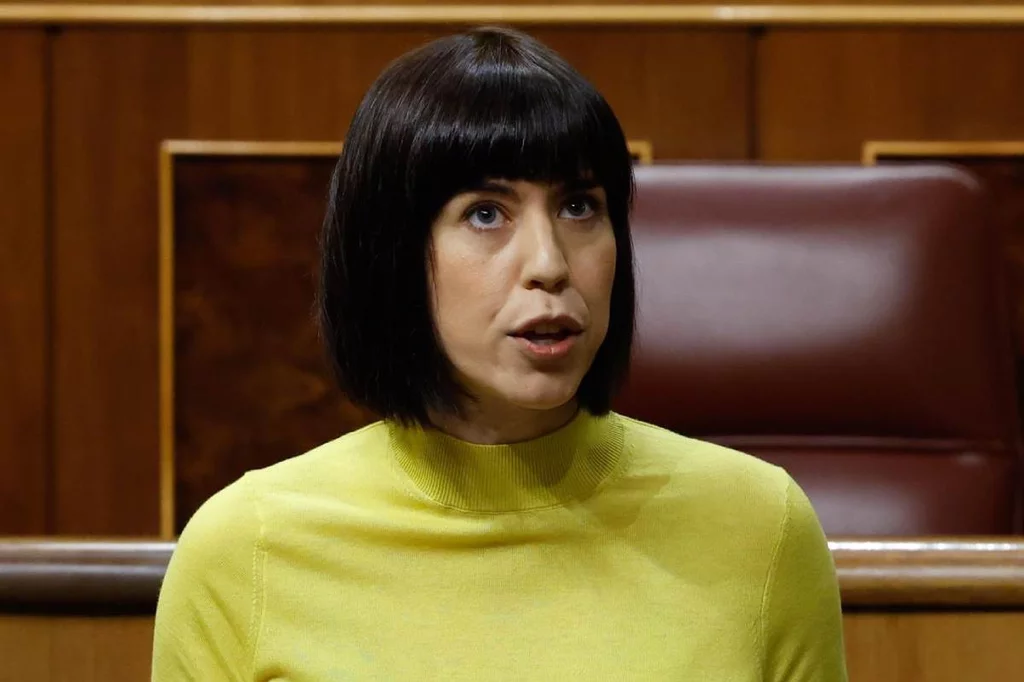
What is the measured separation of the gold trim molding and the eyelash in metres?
1.03

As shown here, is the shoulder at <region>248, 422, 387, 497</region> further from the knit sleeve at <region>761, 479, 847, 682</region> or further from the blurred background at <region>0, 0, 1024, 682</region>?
the blurred background at <region>0, 0, 1024, 682</region>

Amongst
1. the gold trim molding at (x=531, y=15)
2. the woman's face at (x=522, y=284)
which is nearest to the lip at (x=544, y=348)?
the woman's face at (x=522, y=284)

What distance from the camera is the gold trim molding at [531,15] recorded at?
5.38ft

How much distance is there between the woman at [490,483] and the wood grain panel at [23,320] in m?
1.01

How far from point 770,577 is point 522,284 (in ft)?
0.66

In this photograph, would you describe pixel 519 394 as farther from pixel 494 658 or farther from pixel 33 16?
pixel 33 16

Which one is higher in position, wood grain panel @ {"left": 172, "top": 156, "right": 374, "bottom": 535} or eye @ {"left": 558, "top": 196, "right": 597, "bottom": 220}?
eye @ {"left": 558, "top": 196, "right": 597, "bottom": 220}

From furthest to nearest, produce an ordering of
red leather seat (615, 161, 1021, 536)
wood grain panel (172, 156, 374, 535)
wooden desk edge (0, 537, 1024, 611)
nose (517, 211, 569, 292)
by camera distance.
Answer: wood grain panel (172, 156, 374, 535) < red leather seat (615, 161, 1021, 536) < wooden desk edge (0, 537, 1024, 611) < nose (517, 211, 569, 292)

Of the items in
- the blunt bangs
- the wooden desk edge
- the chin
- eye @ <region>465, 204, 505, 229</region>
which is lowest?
the wooden desk edge

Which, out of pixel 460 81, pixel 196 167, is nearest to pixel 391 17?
pixel 196 167

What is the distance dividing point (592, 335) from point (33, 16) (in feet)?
4.05

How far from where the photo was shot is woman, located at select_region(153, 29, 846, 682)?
2.13 feet

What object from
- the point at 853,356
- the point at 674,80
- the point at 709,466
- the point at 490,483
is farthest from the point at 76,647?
the point at 674,80

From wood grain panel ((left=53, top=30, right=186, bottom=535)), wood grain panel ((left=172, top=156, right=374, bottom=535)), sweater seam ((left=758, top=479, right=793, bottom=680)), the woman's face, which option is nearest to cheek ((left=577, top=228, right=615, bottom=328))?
the woman's face
